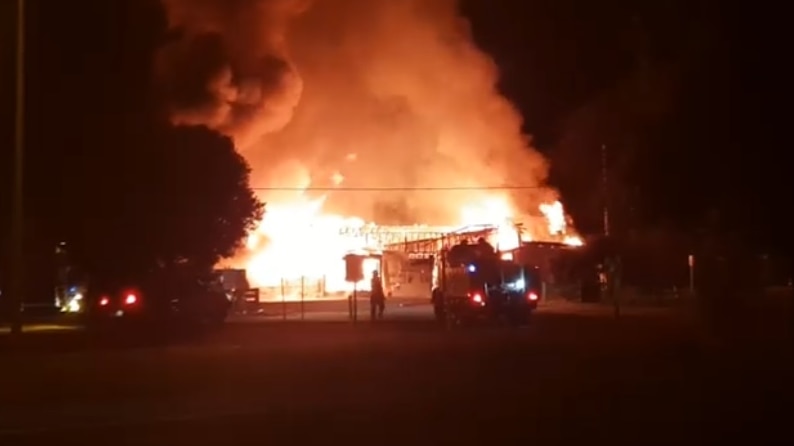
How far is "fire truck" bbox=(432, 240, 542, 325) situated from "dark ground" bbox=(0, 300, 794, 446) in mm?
6446

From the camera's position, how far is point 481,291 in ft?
132

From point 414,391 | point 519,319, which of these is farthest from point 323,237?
point 414,391

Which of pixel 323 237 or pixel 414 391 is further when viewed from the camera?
pixel 323 237

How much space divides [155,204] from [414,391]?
29.1 metres

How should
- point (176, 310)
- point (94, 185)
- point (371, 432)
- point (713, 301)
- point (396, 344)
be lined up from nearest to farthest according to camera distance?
1. point (371, 432)
2. point (713, 301)
3. point (396, 344)
4. point (176, 310)
5. point (94, 185)

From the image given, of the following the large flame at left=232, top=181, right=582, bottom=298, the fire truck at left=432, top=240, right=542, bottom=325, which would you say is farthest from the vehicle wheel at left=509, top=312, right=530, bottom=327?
the large flame at left=232, top=181, right=582, bottom=298

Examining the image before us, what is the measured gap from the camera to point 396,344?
31.1 metres

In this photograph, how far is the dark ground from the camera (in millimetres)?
15609

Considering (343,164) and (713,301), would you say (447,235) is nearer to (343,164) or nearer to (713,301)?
(343,164)

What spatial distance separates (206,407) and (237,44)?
160ft

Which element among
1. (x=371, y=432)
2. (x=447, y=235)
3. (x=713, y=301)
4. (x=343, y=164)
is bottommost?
(x=371, y=432)

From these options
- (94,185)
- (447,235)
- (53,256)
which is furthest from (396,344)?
(447,235)

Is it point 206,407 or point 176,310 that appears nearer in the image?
point 206,407

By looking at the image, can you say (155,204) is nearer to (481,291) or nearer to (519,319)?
(481,291)
